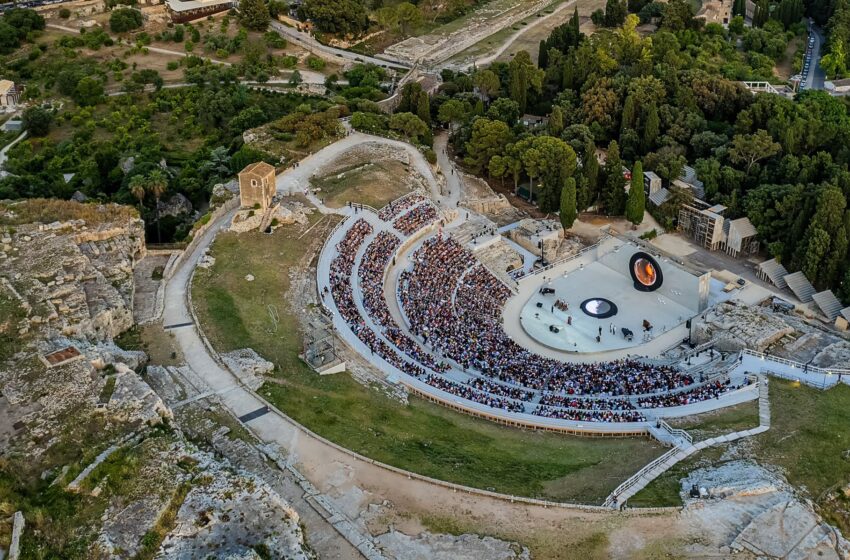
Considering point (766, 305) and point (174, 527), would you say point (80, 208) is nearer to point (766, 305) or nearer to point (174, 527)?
point (174, 527)

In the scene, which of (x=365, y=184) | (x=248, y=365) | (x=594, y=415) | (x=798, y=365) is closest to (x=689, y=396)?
(x=594, y=415)

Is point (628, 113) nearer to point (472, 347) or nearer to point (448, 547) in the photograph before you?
point (472, 347)

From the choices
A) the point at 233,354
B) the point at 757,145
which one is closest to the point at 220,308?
the point at 233,354

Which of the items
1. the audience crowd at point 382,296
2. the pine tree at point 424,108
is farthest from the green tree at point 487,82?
the audience crowd at point 382,296

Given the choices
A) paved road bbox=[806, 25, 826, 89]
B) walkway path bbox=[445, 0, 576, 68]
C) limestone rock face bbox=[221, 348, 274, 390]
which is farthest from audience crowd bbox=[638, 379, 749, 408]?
walkway path bbox=[445, 0, 576, 68]

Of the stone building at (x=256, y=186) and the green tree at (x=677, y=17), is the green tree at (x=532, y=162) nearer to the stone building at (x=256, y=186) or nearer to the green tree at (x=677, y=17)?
the stone building at (x=256, y=186)

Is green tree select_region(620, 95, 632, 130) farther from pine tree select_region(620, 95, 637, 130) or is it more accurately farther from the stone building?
the stone building
